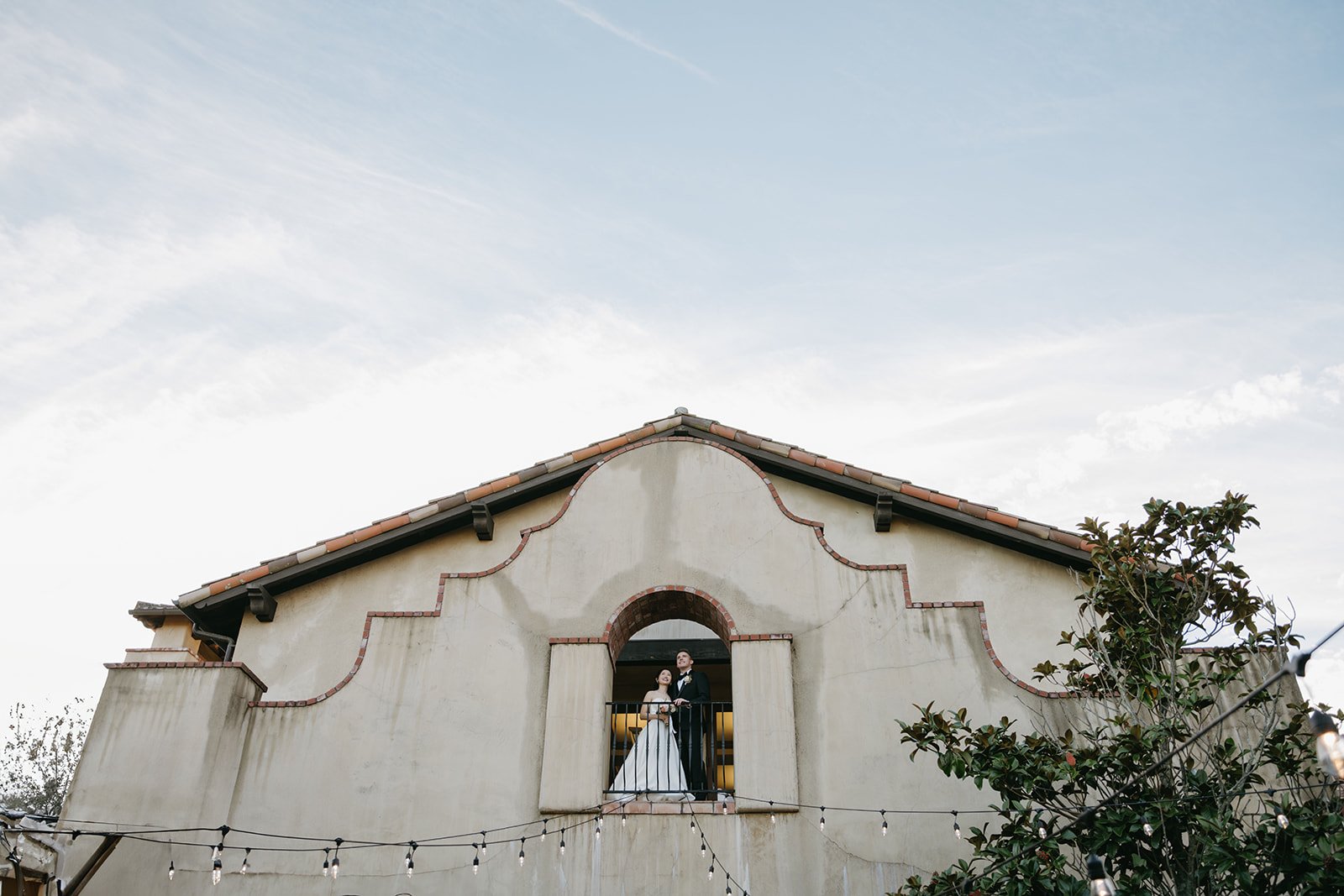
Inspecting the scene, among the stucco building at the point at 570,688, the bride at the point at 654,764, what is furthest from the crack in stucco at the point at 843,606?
the bride at the point at 654,764

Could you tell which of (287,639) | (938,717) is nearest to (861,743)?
(938,717)

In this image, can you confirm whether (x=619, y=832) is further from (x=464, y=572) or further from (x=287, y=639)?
(x=287, y=639)

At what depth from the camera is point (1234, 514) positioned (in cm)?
1054

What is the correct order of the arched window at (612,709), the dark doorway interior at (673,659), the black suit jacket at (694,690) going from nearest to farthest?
the arched window at (612,709)
the black suit jacket at (694,690)
the dark doorway interior at (673,659)

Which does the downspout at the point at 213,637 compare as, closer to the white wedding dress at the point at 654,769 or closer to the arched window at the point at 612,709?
the arched window at the point at 612,709

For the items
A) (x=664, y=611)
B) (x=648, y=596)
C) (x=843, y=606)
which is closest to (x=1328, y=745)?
(x=843, y=606)

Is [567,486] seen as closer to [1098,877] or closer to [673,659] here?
[673,659]

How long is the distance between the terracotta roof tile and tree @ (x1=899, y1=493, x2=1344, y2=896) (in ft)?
7.85

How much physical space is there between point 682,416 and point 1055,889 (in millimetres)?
8074

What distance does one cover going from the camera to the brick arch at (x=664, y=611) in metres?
12.5

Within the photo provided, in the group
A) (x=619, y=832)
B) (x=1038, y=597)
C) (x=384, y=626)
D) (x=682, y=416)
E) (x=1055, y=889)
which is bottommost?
(x=1055, y=889)

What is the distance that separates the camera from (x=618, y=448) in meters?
14.8

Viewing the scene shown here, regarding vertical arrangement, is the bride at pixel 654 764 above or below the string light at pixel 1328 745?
above

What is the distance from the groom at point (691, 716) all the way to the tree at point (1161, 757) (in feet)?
8.87
